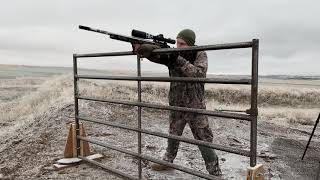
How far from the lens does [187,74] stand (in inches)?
189

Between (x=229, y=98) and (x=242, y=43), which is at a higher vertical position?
(x=242, y=43)

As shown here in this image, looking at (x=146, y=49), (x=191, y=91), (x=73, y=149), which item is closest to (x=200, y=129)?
(x=191, y=91)

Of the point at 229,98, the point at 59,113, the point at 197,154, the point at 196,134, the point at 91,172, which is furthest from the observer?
the point at 229,98

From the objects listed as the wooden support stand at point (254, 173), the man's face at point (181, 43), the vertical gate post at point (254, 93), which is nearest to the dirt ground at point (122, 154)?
the man's face at point (181, 43)

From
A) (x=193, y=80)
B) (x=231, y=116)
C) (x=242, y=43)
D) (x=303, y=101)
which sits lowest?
(x=303, y=101)

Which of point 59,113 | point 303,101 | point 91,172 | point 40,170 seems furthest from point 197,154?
point 303,101

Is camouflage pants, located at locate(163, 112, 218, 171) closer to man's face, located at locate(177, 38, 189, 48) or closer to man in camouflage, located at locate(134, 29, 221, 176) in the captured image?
man in camouflage, located at locate(134, 29, 221, 176)

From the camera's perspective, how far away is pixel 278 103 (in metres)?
33.6

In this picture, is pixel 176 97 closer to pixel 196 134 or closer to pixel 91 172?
pixel 196 134

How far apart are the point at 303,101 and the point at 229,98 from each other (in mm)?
8471

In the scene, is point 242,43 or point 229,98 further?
point 229,98

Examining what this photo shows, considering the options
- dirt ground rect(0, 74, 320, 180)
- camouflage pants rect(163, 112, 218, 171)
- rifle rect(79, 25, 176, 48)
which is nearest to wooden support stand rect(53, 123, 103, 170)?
dirt ground rect(0, 74, 320, 180)

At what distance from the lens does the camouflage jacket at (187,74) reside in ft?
15.8

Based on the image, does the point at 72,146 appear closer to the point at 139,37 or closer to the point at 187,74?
the point at 139,37
